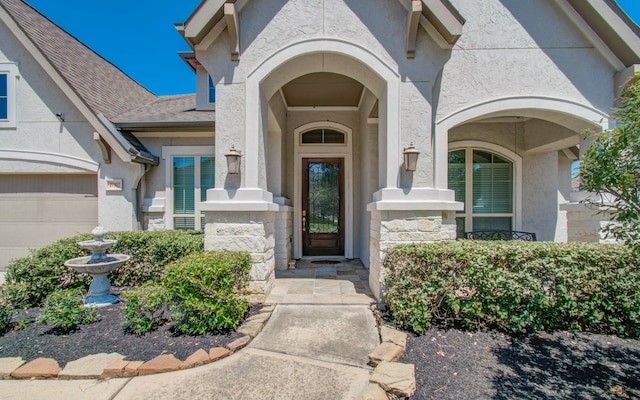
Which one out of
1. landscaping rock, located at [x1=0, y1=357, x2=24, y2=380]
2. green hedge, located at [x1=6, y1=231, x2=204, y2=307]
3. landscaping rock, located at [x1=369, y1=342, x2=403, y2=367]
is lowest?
landscaping rock, located at [x1=0, y1=357, x2=24, y2=380]

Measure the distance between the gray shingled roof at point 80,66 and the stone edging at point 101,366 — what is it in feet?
17.3

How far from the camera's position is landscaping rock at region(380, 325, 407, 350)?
11.0 ft

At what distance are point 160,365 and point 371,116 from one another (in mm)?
5570

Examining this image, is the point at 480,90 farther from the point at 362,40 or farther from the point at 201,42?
the point at 201,42

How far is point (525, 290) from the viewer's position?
3.72 m

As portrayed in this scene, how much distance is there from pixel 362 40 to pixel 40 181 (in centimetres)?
758

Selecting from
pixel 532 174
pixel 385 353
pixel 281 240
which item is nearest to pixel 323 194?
pixel 281 240

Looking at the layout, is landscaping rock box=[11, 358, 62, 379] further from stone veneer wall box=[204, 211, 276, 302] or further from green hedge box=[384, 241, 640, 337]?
green hedge box=[384, 241, 640, 337]

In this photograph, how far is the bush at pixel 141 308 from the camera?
3.60 m

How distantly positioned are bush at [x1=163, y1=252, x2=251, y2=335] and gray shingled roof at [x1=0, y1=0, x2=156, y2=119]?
5017mm

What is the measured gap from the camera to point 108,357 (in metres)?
3.12

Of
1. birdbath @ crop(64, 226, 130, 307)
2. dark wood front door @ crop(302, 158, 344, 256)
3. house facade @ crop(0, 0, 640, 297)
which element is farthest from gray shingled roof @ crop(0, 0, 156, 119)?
dark wood front door @ crop(302, 158, 344, 256)

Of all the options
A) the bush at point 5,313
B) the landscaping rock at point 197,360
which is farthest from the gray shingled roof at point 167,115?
the landscaping rock at point 197,360

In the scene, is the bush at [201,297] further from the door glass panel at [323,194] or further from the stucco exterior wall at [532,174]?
→ the stucco exterior wall at [532,174]
